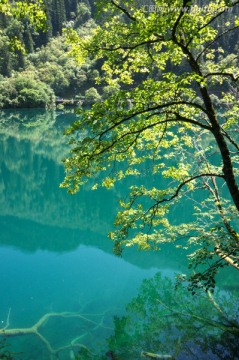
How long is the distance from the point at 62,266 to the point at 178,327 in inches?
311

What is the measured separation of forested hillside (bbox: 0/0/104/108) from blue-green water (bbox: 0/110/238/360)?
43943mm

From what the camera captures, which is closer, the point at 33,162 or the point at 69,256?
the point at 69,256

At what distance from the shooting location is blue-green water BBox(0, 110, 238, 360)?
37.4 ft

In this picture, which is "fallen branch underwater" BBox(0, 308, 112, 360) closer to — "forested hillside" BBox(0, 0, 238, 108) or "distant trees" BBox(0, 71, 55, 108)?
"forested hillside" BBox(0, 0, 238, 108)

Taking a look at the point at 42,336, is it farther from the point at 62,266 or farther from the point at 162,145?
the point at 162,145

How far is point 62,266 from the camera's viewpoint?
56.2 feet

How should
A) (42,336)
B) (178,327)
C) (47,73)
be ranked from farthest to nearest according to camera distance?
(47,73) < (42,336) < (178,327)

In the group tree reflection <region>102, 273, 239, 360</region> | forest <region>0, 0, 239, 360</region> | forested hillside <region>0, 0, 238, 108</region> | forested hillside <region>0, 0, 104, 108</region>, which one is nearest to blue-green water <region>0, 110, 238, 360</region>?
forest <region>0, 0, 239, 360</region>

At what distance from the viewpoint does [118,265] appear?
17.1m

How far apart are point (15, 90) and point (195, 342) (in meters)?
80.7

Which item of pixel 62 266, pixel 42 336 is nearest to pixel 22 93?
pixel 62 266

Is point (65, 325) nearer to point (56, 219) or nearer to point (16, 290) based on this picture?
point (16, 290)

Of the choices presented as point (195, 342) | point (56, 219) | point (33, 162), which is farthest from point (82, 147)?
point (33, 162)

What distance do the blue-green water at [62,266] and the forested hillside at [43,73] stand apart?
43.9m
